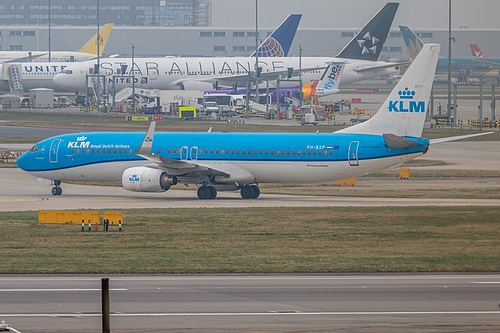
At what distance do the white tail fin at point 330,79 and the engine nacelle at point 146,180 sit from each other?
74.1m

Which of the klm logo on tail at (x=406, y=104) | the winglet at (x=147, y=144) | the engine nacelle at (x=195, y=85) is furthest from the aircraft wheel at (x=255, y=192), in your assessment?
the engine nacelle at (x=195, y=85)

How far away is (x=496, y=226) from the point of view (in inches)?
1299

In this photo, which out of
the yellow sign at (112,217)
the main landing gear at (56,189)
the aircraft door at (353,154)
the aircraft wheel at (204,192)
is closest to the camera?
the yellow sign at (112,217)

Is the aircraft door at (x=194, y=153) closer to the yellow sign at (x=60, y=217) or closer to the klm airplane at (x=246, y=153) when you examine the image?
the klm airplane at (x=246, y=153)

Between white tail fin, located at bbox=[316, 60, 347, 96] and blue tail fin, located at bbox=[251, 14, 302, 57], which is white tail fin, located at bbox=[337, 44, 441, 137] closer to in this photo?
white tail fin, located at bbox=[316, 60, 347, 96]

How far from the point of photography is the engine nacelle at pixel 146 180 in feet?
145

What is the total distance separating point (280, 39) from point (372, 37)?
2730cm

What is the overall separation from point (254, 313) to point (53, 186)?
3459cm

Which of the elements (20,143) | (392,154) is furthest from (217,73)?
(392,154)

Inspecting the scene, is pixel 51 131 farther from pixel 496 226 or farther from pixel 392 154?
pixel 496 226

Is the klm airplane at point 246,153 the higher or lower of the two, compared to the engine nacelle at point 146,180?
higher

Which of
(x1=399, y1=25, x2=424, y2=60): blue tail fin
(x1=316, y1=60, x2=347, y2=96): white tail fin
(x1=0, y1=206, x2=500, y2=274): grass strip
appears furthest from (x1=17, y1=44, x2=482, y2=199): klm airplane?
(x1=399, y1=25, x2=424, y2=60): blue tail fin

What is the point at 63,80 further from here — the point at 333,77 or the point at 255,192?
the point at 255,192

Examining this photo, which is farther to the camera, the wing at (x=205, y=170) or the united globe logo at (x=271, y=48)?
the united globe logo at (x=271, y=48)
